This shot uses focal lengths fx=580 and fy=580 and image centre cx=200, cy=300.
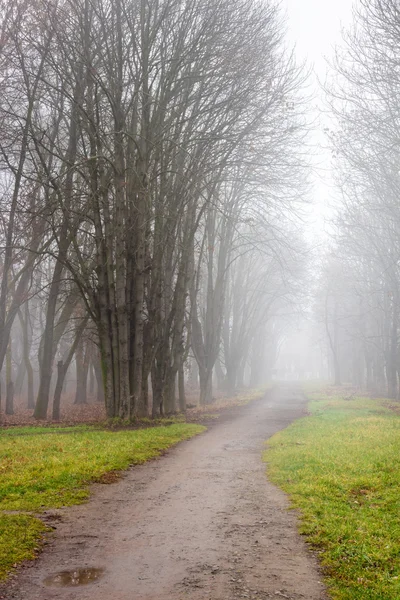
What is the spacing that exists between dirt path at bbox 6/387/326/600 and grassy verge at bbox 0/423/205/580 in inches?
11.8

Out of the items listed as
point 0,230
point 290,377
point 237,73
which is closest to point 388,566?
point 237,73

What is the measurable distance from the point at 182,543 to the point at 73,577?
137 cm

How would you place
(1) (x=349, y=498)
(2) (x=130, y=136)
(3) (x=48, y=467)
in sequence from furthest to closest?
(2) (x=130, y=136)
(3) (x=48, y=467)
(1) (x=349, y=498)

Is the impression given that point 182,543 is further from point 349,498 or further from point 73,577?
point 349,498

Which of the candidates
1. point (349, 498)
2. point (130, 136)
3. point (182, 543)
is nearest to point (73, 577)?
point (182, 543)

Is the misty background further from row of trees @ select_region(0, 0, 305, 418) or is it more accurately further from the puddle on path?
the puddle on path

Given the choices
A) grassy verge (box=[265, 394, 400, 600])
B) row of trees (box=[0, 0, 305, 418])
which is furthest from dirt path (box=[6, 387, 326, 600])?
row of trees (box=[0, 0, 305, 418])

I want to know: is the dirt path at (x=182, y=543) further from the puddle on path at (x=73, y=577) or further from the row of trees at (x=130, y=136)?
the row of trees at (x=130, y=136)

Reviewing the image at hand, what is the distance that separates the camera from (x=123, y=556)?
18.8 ft

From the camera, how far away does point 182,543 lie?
6156mm

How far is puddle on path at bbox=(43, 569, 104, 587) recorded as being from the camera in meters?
5.02

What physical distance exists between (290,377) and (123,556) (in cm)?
12946

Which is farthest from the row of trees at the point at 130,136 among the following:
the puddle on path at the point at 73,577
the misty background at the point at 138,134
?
the puddle on path at the point at 73,577

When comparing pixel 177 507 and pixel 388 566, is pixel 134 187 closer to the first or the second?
pixel 177 507
